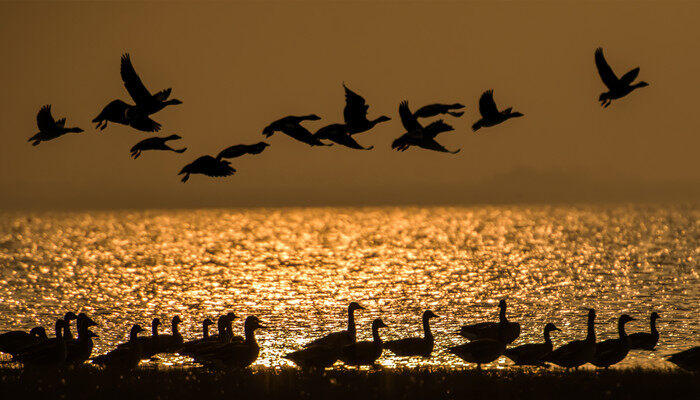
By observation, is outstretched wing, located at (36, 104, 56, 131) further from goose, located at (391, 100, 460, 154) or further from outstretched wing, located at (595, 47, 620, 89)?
outstretched wing, located at (595, 47, 620, 89)

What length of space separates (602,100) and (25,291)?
6393 cm

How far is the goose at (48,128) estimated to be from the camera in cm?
1924

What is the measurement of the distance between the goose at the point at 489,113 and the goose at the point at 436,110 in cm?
76

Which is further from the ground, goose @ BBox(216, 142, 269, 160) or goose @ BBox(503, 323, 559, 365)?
goose @ BBox(216, 142, 269, 160)

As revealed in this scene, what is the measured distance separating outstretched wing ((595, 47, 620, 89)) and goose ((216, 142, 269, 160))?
7.48 m

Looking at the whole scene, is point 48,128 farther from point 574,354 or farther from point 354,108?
point 574,354

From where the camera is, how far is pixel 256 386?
21.1 m

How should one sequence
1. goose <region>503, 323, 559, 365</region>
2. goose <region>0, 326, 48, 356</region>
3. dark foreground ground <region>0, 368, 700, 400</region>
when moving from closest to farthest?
dark foreground ground <region>0, 368, 700, 400</region>
goose <region>0, 326, 48, 356</region>
goose <region>503, 323, 559, 365</region>

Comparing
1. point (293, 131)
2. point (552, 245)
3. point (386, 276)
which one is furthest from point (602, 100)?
point (552, 245)

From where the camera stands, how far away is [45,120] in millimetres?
19797

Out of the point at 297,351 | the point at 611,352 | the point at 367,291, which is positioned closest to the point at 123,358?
the point at 297,351

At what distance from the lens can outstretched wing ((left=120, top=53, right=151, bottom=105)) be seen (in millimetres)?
18531

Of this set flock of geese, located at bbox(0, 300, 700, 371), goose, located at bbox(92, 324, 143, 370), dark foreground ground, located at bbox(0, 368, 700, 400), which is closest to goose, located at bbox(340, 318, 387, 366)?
flock of geese, located at bbox(0, 300, 700, 371)

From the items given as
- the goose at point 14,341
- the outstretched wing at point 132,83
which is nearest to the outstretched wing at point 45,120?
the outstretched wing at point 132,83
